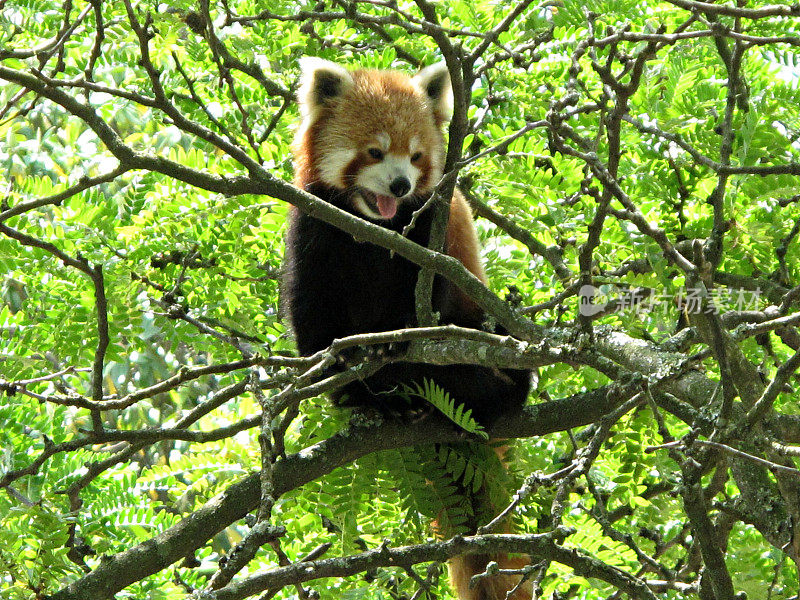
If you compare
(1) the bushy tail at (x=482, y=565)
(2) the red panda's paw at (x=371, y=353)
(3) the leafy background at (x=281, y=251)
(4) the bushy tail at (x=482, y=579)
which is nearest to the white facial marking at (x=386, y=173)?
(3) the leafy background at (x=281, y=251)

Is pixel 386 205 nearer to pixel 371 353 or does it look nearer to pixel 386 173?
pixel 386 173

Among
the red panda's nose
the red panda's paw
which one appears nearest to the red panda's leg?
the red panda's nose

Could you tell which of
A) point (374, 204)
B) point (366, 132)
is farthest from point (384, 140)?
point (374, 204)

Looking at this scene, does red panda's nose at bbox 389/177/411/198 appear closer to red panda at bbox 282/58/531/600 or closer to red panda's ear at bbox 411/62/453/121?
red panda at bbox 282/58/531/600

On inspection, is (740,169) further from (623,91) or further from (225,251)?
(225,251)

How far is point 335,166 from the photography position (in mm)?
4289

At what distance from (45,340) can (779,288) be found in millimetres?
2937

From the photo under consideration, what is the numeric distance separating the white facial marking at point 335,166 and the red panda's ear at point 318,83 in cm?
24

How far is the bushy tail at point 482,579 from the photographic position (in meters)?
3.65

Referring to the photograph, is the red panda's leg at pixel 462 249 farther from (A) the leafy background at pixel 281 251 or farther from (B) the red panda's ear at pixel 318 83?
(B) the red panda's ear at pixel 318 83

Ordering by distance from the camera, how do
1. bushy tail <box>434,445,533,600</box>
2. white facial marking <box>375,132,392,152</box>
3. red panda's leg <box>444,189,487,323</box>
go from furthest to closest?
white facial marking <box>375,132,392,152</box> < red panda's leg <box>444,189,487,323</box> < bushy tail <box>434,445,533,600</box>

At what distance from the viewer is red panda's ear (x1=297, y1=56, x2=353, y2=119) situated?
162 inches

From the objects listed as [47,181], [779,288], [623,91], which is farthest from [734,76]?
[47,181]

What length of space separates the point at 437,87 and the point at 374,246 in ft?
3.01
